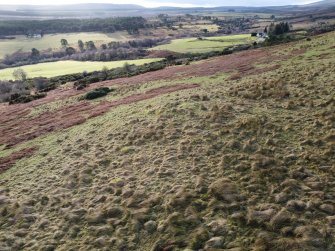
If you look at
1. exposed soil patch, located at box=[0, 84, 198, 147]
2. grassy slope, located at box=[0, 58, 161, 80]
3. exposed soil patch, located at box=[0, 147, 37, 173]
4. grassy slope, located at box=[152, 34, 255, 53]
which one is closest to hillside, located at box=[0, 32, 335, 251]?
exposed soil patch, located at box=[0, 147, 37, 173]

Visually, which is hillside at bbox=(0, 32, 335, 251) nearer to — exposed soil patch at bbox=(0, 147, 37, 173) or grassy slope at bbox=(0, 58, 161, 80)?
exposed soil patch at bbox=(0, 147, 37, 173)

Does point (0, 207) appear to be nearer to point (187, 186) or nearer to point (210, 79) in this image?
point (187, 186)

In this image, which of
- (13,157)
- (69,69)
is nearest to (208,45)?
(69,69)

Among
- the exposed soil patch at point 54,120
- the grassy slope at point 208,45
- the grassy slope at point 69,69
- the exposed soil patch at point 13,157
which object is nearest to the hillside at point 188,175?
the exposed soil patch at point 13,157

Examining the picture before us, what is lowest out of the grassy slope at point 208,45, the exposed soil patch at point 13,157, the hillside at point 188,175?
the exposed soil patch at point 13,157

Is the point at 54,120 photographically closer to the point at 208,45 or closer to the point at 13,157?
the point at 13,157

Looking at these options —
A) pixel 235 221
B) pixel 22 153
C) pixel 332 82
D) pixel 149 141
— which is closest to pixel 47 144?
pixel 22 153

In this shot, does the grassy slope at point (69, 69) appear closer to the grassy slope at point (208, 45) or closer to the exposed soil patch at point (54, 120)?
the grassy slope at point (208, 45)
